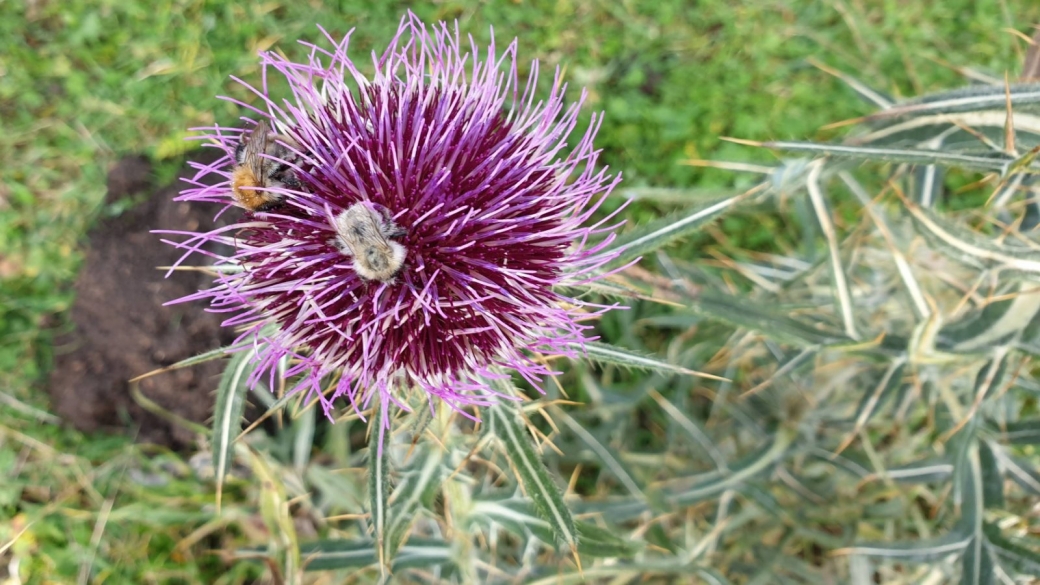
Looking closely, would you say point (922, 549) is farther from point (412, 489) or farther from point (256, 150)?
point (256, 150)

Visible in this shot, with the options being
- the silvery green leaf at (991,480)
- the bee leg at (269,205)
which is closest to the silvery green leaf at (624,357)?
the bee leg at (269,205)

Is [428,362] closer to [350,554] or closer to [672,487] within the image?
[350,554]

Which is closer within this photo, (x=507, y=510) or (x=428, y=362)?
(x=428, y=362)

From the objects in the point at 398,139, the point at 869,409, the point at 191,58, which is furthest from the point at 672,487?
the point at 191,58

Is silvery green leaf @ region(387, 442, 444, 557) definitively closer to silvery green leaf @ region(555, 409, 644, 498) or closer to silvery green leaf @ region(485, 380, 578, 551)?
silvery green leaf @ region(485, 380, 578, 551)

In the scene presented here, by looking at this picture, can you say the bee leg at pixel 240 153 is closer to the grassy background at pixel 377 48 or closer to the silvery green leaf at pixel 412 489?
the silvery green leaf at pixel 412 489

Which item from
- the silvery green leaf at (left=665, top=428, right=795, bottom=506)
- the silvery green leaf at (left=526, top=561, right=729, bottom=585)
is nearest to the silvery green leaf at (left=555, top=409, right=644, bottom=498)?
the silvery green leaf at (left=665, top=428, right=795, bottom=506)

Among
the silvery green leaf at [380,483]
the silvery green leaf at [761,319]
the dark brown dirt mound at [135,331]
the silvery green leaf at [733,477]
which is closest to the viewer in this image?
the silvery green leaf at [380,483]
